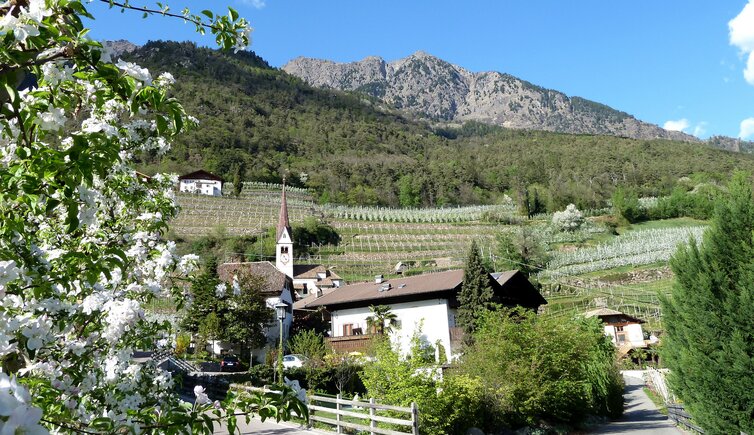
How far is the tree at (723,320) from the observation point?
991 centimetres

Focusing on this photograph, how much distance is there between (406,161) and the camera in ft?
551

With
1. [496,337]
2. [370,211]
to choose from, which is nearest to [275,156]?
[370,211]

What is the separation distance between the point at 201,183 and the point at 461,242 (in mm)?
50172

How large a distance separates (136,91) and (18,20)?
0.52 metres

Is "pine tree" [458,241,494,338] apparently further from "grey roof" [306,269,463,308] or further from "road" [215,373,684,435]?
"road" [215,373,684,435]

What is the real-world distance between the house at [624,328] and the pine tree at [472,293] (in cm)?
2154

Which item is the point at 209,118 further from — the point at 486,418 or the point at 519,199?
the point at 486,418

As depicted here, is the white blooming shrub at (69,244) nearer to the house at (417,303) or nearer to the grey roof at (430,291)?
the house at (417,303)

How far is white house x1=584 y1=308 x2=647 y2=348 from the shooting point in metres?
44.8

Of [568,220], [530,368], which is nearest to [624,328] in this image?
[530,368]

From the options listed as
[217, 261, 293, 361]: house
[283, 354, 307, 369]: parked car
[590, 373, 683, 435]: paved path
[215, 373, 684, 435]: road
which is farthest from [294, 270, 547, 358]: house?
[215, 373, 684, 435]: road

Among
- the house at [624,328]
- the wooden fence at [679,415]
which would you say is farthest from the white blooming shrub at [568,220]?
the wooden fence at [679,415]

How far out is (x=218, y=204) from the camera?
83.7m

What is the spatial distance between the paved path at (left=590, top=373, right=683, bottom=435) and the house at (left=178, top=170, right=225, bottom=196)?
79.2 meters
